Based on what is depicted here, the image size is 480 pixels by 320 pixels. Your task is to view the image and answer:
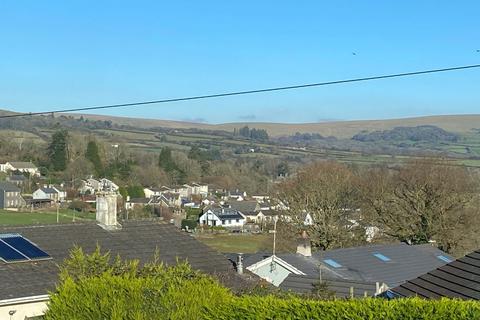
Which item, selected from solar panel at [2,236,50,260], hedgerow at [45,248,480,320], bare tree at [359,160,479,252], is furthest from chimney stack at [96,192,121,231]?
bare tree at [359,160,479,252]

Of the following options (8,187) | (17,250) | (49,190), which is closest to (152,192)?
(49,190)

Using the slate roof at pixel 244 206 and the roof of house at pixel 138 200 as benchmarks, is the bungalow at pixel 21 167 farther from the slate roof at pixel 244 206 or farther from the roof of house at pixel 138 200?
the slate roof at pixel 244 206

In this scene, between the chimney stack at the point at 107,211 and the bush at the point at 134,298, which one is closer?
A: the bush at the point at 134,298

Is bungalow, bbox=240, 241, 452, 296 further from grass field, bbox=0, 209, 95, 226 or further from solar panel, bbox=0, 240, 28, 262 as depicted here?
grass field, bbox=0, 209, 95, 226

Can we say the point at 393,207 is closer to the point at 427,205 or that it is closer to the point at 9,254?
the point at 427,205

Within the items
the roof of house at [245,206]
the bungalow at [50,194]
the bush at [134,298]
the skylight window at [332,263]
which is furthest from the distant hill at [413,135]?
the bush at [134,298]

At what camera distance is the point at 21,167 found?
102m

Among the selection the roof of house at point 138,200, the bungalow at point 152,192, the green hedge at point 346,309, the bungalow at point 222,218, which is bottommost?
the bungalow at point 222,218

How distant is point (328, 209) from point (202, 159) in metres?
72.9

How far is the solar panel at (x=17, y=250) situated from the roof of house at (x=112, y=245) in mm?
148

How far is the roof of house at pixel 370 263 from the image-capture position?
81.5 feet

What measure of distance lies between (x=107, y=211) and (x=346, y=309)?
1058 centimetres

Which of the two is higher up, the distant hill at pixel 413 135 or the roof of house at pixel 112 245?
the roof of house at pixel 112 245

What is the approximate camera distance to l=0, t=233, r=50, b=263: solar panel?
52.1 feet
